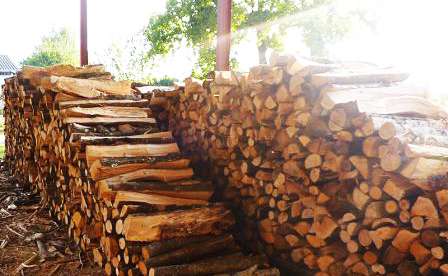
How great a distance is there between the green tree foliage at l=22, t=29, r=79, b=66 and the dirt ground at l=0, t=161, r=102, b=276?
114 feet

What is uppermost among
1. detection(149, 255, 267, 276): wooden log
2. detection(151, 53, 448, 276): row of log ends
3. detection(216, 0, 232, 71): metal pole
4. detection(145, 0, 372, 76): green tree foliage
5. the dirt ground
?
detection(145, 0, 372, 76): green tree foliage

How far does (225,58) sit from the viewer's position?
21.9 feet

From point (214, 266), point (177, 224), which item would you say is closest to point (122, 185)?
point (177, 224)

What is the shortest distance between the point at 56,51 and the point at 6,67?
6.52 meters

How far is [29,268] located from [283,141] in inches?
113

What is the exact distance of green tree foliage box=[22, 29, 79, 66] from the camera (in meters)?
39.4

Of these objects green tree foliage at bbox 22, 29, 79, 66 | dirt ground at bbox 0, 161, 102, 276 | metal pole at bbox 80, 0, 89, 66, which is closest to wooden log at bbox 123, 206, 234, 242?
dirt ground at bbox 0, 161, 102, 276

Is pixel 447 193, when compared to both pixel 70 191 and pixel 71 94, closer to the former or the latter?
pixel 70 191

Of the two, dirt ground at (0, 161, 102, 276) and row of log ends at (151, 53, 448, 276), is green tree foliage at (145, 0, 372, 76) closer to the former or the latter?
dirt ground at (0, 161, 102, 276)

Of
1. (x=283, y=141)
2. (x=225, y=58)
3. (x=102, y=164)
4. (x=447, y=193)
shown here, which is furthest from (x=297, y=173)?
(x=225, y=58)

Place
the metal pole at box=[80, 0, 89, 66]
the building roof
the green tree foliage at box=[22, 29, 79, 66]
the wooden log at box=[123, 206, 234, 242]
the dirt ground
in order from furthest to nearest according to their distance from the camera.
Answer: the building roof < the green tree foliage at box=[22, 29, 79, 66] < the metal pole at box=[80, 0, 89, 66] < the dirt ground < the wooden log at box=[123, 206, 234, 242]

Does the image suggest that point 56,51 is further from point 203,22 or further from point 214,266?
point 214,266

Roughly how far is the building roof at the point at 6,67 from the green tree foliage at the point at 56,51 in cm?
126

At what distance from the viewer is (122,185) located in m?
3.67
